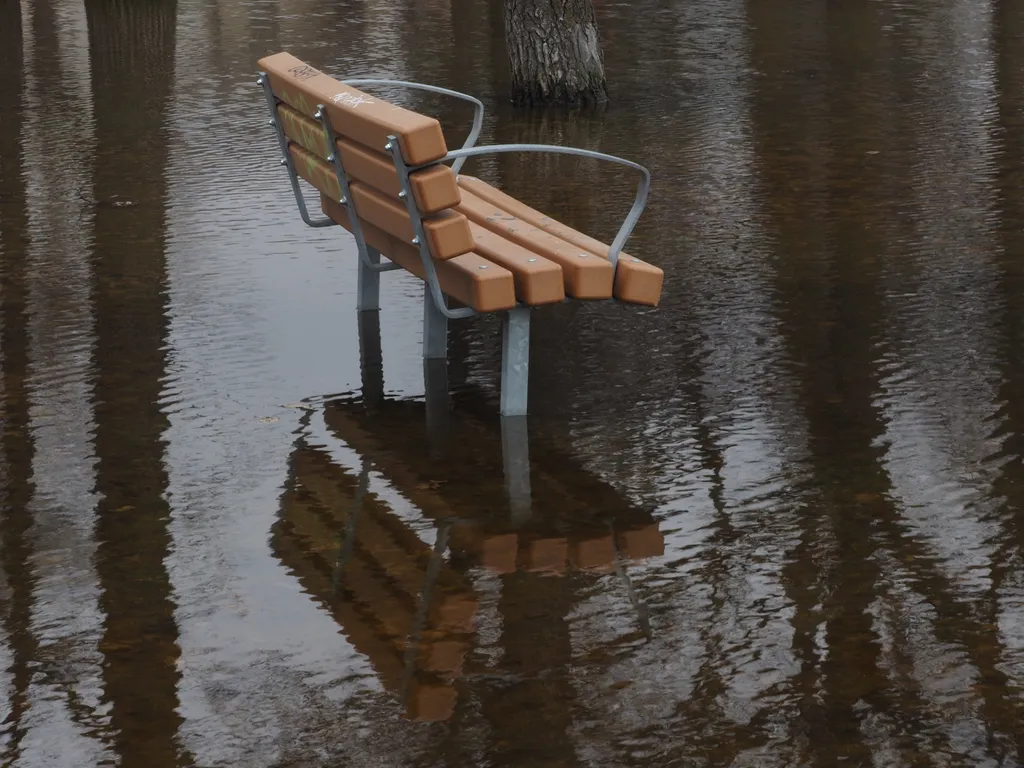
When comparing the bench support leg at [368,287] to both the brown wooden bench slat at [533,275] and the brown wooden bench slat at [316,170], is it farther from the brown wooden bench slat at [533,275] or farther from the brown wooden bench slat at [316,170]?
the brown wooden bench slat at [533,275]

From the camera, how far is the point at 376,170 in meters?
5.04

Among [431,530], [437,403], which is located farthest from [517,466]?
[437,403]

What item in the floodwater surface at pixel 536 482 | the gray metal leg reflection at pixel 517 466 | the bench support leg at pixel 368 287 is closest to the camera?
the floodwater surface at pixel 536 482

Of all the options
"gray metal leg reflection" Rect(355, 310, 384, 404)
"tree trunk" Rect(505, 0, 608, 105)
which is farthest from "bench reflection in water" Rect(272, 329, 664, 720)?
"tree trunk" Rect(505, 0, 608, 105)

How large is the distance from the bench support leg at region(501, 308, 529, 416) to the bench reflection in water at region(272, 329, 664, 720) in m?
0.08

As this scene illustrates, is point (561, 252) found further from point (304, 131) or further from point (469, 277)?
point (304, 131)

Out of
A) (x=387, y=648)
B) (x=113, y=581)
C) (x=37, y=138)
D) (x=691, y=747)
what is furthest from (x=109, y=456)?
(x=37, y=138)

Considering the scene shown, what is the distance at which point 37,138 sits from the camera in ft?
33.4

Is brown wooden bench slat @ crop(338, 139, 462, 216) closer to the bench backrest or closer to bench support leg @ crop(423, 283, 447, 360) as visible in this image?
the bench backrest

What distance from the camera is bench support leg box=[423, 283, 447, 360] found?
566cm

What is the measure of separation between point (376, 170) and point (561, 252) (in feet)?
2.10

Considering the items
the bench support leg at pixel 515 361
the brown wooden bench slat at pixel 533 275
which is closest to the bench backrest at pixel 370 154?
the brown wooden bench slat at pixel 533 275

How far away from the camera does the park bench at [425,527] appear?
3701mm

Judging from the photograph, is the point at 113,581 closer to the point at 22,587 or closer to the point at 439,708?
the point at 22,587
